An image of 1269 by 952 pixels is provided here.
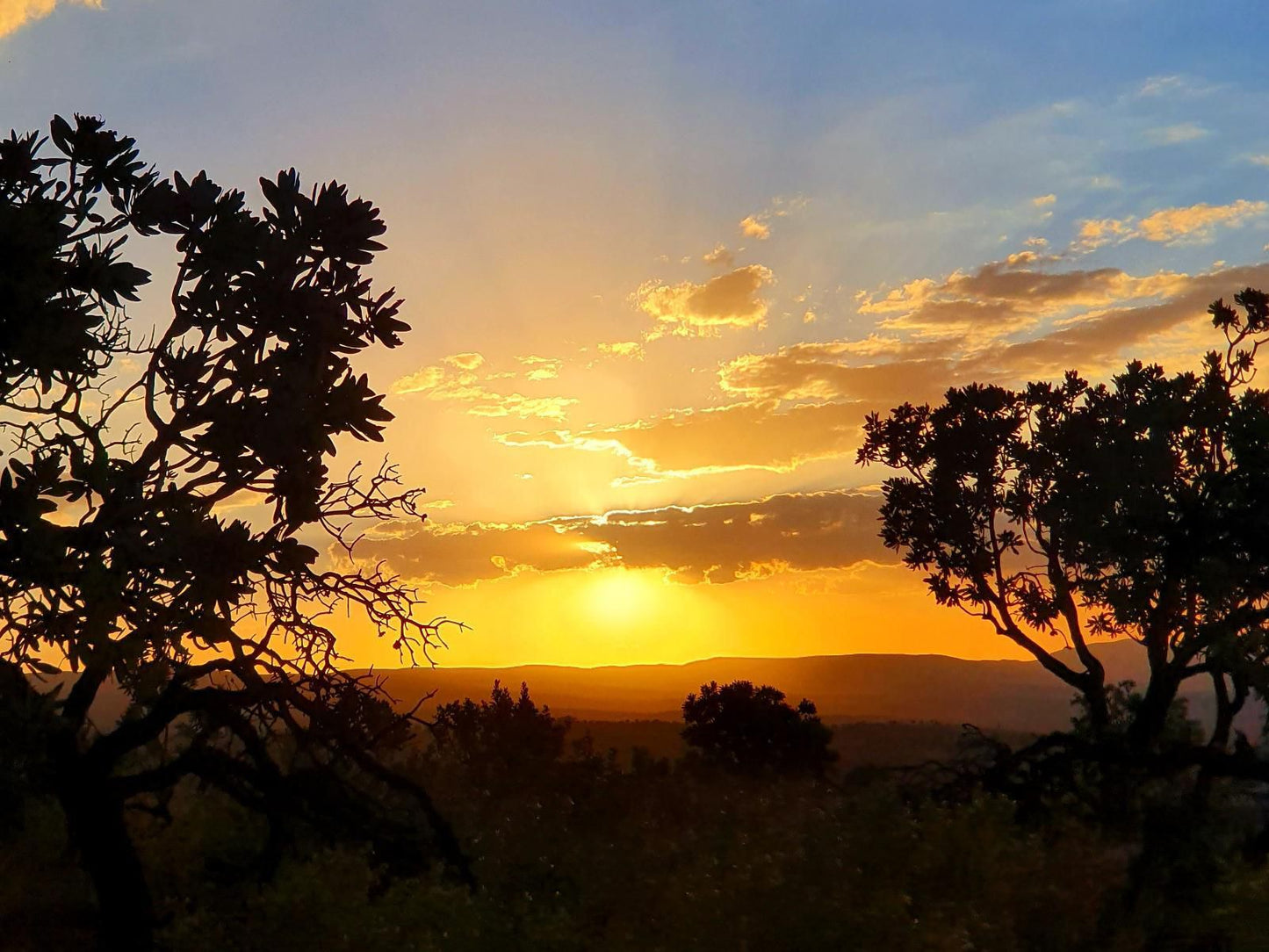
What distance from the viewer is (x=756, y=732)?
41.5m

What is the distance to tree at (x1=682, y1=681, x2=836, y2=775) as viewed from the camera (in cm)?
4084

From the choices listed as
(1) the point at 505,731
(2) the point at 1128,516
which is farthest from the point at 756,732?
(2) the point at 1128,516

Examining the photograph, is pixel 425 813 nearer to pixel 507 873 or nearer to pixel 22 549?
pixel 507 873

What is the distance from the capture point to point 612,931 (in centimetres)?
1244

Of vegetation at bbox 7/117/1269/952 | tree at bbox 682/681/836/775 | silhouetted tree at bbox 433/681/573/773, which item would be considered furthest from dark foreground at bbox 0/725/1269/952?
tree at bbox 682/681/836/775

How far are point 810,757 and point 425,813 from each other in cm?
2833

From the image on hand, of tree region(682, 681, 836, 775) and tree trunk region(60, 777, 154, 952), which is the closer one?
tree trunk region(60, 777, 154, 952)

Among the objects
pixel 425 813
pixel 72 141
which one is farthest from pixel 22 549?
pixel 425 813

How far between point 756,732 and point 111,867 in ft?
99.1

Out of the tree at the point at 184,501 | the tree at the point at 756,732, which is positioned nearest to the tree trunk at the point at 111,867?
the tree at the point at 184,501

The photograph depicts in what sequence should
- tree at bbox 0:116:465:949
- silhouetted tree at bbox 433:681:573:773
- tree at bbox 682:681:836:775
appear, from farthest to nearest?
tree at bbox 682:681:836:775 < silhouetted tree at bbox 433:681:573:773 < tree at bbox 0:116:465:949

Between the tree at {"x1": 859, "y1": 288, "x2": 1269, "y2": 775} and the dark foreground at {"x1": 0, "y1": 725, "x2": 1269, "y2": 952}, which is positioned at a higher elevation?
the tree at {"x1": 859, "y1": 288, "x2": 1269, "y2": 775}

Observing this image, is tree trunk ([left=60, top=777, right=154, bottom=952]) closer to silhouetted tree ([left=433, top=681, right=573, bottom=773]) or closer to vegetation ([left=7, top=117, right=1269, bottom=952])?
vegetation ([left=7, top=117, right=1269, bottom=952])

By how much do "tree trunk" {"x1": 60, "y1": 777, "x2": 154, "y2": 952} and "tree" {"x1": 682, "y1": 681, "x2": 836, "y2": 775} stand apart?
27.9 metres
